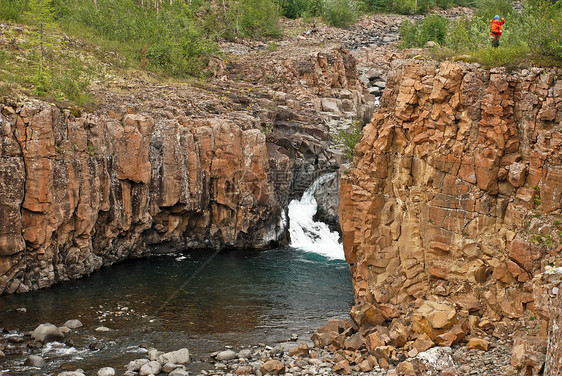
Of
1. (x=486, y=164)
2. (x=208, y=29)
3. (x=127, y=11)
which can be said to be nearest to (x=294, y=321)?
(x=486, y=164)

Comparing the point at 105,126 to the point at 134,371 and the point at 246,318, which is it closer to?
the point at 246,318

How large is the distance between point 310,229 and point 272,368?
896 inches

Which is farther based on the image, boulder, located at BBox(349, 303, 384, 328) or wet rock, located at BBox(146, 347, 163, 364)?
boulder, located at BBox(349, 303, 384, 328)

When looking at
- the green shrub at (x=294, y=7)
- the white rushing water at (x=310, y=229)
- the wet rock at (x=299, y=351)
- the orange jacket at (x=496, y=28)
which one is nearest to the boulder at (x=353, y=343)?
the wet rock at (x=299, y=351)

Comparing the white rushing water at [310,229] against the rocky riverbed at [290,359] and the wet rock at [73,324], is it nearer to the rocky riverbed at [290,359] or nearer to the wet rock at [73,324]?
the rocky riverbed at [290,359]

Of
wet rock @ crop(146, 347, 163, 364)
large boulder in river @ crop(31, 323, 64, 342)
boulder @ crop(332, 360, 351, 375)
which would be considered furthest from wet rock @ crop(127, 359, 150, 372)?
boulder @ crop(332, 360, 351, 375)

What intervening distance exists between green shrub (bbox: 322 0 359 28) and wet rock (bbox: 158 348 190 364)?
6394cm

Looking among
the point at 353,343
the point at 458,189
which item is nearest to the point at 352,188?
the point at 458,189

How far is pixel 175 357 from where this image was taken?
2228cm

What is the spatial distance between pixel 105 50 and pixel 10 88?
17743 mm

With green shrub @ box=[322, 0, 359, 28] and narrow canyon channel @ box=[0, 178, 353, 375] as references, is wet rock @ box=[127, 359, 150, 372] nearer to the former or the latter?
narrow canyon channel @ box=[0, 178, 353, 375]

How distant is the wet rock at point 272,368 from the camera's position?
67.2 feet

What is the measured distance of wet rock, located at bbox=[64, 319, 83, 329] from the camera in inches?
1008

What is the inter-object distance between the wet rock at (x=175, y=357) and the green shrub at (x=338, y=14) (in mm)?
63940
